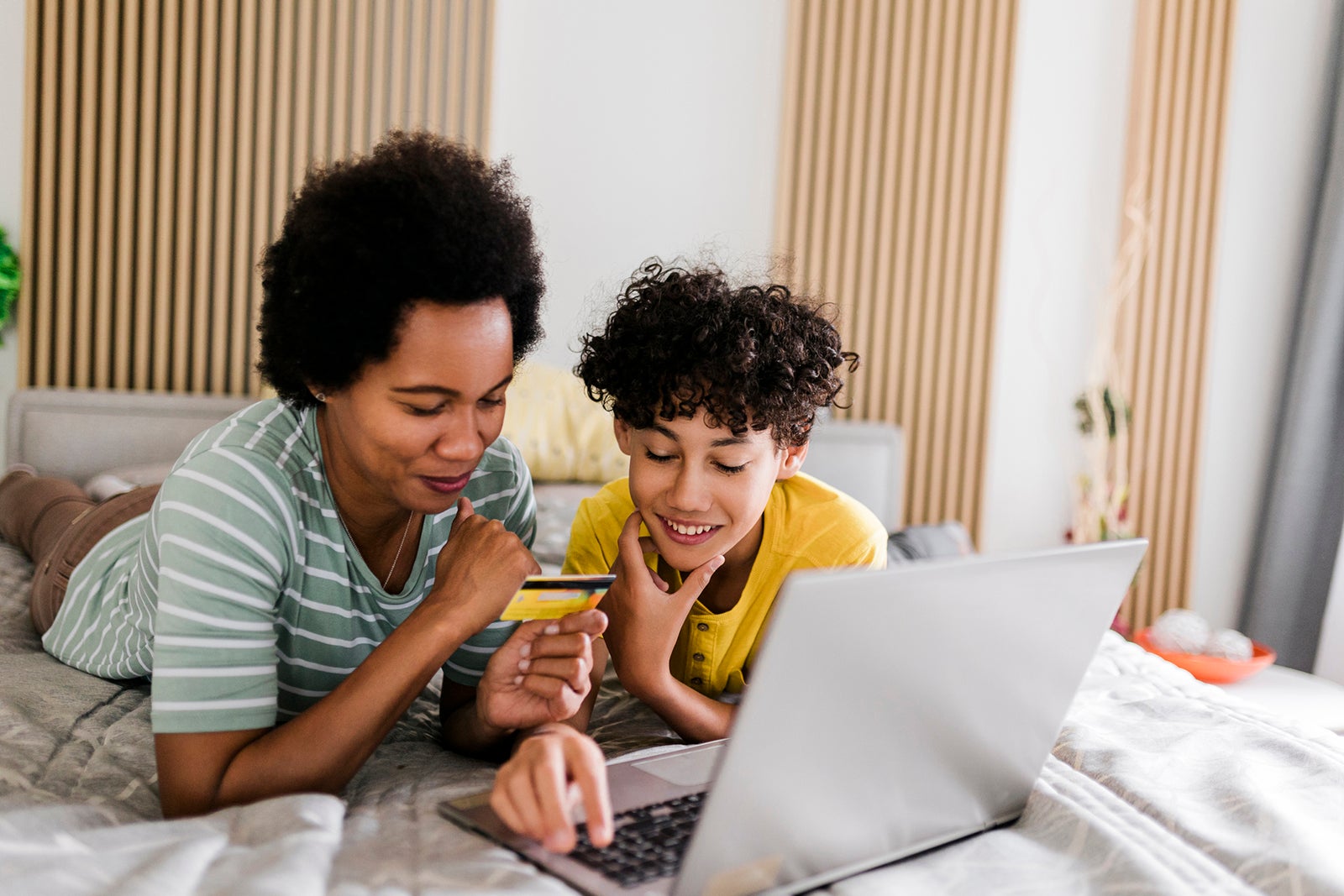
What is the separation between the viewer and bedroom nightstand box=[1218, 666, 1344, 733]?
2.28 metres

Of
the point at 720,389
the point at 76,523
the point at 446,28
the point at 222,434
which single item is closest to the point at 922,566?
the point at 720,389

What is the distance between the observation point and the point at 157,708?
0.93m

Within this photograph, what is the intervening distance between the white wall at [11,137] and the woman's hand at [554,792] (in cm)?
272

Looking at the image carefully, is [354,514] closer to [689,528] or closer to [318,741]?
[318,741]

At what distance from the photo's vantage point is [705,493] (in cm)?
127

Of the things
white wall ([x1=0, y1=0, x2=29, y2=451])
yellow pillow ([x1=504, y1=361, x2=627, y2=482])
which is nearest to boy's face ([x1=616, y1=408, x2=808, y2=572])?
yellow pillow ([x1=504, y1=361, x2=627, y2=482])

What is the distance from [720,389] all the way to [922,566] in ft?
2.05

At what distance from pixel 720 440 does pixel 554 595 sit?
39cm

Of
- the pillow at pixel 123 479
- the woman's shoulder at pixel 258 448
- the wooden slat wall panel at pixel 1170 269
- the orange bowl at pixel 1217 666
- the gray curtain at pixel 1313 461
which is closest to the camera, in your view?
the woman's shoulder at pixel 258 448

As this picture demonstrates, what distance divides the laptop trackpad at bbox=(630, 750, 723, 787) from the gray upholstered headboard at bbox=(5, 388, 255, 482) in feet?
7.07

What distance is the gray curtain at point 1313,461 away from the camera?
10.2 ft

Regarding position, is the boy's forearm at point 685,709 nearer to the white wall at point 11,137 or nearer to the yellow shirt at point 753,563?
the yellow shirt at point 753,563

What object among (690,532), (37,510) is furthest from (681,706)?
(37,510)

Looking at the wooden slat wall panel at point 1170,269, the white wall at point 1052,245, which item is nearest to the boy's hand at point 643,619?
the white wall at point 1052,245
